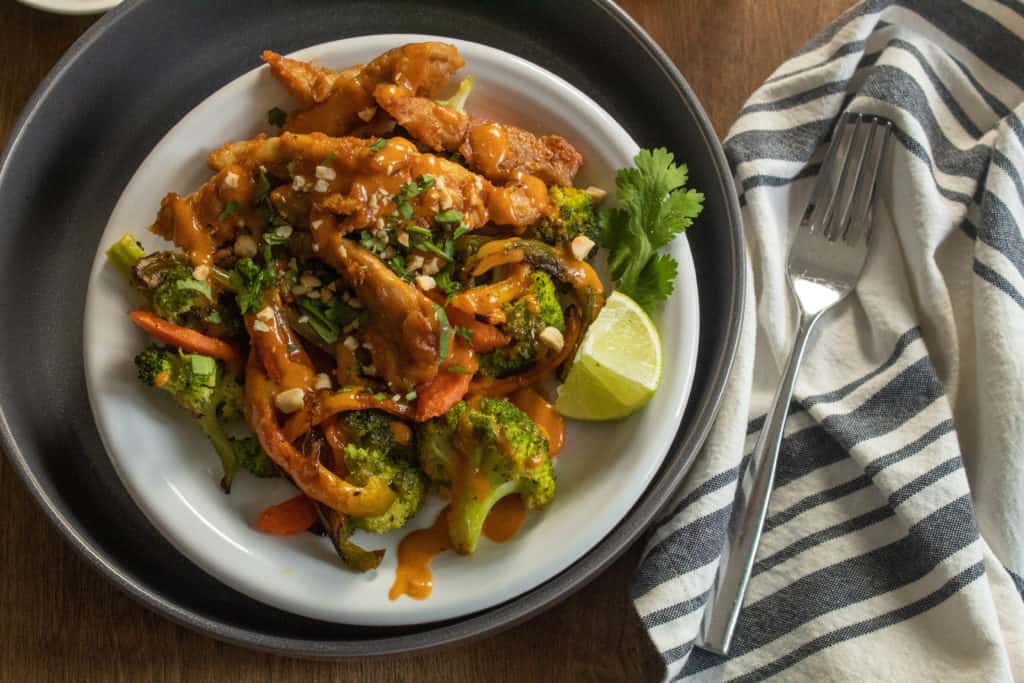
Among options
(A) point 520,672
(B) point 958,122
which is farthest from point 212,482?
(B) point 958,122

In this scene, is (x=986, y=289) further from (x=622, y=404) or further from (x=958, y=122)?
(x=622, y=404)

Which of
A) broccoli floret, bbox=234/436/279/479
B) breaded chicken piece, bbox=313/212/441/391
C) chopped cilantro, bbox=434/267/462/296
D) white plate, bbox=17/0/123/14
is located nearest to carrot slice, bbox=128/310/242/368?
broccoli floret, bbox=234/436/279/479

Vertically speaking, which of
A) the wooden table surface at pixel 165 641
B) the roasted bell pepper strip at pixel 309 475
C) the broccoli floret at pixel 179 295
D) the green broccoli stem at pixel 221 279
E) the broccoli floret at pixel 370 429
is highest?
the green broccoli stem at pixel 221 279

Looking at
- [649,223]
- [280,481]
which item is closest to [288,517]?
[280,481]

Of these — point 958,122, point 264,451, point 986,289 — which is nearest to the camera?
point 264,451

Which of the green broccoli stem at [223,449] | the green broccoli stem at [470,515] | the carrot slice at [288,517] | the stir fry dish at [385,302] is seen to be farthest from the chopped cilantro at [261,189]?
the green broccoli stem at [470,515]

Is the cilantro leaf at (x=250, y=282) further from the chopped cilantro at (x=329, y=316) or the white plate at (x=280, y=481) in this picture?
the white plate at (x=280, y=481)
